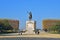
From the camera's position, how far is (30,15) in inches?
2515

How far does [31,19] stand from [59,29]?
62.1ft

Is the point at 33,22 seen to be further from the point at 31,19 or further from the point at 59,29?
the point at 59,29

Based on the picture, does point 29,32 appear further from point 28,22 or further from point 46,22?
point 46,22

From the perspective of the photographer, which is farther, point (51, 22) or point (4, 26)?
point (51, 22)

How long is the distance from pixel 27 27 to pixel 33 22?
2.08 meters

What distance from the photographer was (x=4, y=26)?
85.9 meters

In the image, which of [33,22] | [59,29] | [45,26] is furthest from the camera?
[45,26]

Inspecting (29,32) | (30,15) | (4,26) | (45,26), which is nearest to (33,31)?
(29,32)

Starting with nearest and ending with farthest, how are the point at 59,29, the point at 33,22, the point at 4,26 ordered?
1. the point at 33,22
2. the point at 59,29
3. the point at 4,26

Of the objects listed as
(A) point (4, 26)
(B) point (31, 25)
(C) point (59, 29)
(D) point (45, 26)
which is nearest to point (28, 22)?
(B) point (31, 25)

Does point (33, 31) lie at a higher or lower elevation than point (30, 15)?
lower

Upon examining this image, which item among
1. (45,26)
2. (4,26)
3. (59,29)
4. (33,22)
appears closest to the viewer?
(33,22)

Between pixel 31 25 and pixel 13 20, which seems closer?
pixel 31 25

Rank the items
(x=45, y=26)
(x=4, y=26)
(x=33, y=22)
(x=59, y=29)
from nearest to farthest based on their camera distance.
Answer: (x=33, y=22)
(x=59, y=29)
(x=4, y=26)
(x=45, y=26)
